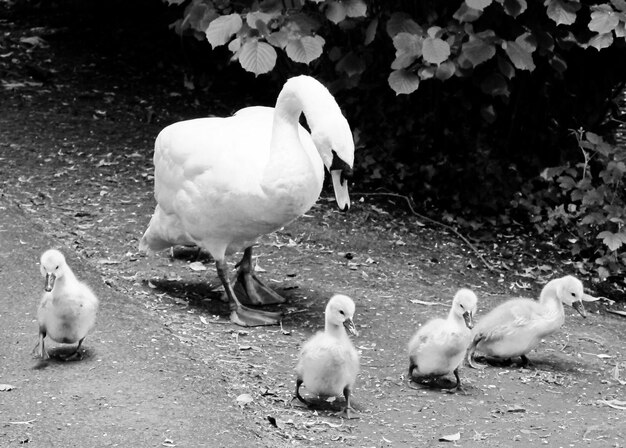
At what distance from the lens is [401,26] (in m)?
7.61

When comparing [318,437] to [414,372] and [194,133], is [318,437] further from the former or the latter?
[194,133]

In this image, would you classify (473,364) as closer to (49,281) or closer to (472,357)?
(472,357)

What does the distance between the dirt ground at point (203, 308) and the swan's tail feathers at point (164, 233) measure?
0.23 m

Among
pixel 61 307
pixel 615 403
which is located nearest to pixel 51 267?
pixel 61 307

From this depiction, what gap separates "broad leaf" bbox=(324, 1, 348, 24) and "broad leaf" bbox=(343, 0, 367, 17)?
3 cm

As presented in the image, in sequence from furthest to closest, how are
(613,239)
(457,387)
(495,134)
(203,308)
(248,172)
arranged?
(495,134) → (613,239) → (203,308) → (248,172) → (457,387)

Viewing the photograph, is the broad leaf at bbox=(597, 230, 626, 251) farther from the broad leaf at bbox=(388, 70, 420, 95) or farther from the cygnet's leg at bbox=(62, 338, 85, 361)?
the cygnet's leg at bbox=(62, 338, 85, 361)

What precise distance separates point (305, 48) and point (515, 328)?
2375 mm

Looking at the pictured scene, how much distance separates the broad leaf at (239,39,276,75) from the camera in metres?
7.09

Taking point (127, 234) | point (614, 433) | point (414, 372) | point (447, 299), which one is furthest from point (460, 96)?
point (614, 433)

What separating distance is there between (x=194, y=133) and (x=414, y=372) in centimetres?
172

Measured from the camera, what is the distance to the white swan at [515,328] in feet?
18.9

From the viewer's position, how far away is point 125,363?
17.3ft

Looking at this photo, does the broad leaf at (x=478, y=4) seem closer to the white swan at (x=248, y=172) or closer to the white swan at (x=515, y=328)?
the white swan at (x=248, y=172)
